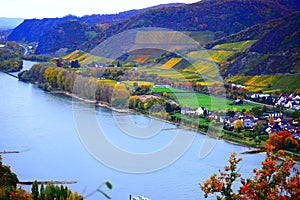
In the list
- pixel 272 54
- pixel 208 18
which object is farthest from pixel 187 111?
pixel 208 18

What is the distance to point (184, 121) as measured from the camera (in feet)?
32.2

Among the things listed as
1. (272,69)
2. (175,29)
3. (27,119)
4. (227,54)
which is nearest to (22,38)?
(175,29)

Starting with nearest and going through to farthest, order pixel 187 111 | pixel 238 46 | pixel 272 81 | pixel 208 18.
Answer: pixel 187 111, pixel 272 81, pixel 238 46, pixel 208 18

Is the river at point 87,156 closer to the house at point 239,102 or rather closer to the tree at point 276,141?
the tree at point 276,141

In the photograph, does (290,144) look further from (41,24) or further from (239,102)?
(41,24)

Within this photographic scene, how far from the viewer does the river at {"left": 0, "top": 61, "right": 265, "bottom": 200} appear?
19.3 feet

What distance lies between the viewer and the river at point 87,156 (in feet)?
19.3

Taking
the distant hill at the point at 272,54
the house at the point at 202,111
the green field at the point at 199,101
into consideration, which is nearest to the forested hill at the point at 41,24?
the distant hill at the point at 272,54

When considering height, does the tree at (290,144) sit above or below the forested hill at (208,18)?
below

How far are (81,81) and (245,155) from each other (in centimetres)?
595

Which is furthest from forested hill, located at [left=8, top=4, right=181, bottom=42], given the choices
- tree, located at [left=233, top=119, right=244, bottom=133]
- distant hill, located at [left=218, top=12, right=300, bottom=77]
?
tree, located at [left=233, top=119, right=244, bottom=133]

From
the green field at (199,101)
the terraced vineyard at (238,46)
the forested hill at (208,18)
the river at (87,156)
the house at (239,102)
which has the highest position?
the forested hill at (208,18)

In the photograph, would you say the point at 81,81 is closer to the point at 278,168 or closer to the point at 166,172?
the point at 166,172

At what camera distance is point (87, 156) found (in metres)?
7.17
